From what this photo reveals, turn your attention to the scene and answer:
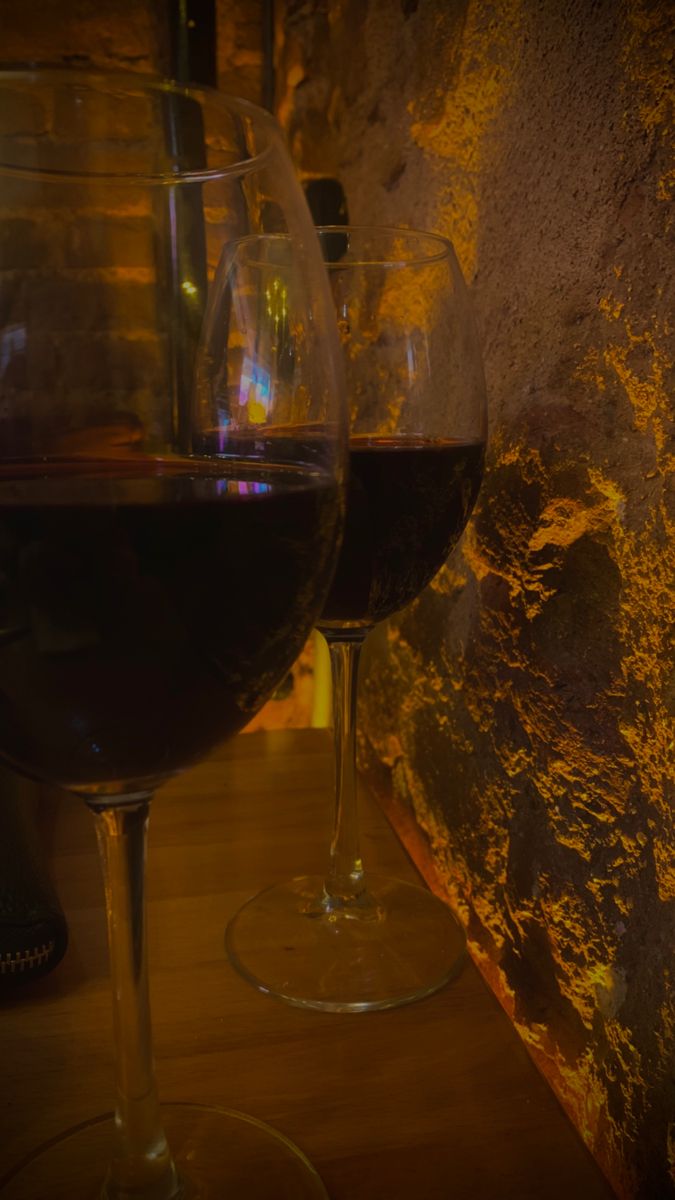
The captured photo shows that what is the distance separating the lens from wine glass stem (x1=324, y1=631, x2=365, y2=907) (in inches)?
28.8

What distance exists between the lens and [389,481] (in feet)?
2.01

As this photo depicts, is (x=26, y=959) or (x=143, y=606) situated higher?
(x=143, y=606)

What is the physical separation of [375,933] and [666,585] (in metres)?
0.36

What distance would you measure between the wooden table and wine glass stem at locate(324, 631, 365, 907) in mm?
73

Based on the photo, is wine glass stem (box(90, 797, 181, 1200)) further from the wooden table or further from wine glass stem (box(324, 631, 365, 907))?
wine glass stem (box(324, 631, 365, 907))

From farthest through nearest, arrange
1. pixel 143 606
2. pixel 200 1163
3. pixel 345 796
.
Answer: pixel 345 796
pixel 200 1163
pixel 143 606

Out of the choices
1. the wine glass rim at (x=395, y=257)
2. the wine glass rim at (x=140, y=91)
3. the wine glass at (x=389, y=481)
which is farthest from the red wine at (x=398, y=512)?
the wine glass rim at (x=140, y=91)

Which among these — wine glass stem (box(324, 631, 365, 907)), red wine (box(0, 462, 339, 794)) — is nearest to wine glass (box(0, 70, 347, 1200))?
red wine (box(0, 462, 339, 794))

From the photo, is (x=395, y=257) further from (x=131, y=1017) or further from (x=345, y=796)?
(x=131, y=1017)

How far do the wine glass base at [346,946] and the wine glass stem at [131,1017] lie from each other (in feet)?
0.54

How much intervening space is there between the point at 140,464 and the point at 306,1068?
1.18ft

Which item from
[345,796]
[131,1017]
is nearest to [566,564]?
[345,796]

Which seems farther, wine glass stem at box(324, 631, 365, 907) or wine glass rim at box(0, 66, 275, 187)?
wine glass stem at box(324, 631, 365, 907)

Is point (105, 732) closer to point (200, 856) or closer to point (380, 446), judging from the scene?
point (380, 446)
